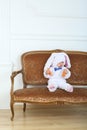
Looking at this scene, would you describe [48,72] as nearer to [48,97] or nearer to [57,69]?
[57,69]

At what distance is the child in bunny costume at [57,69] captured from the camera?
354 centimetres

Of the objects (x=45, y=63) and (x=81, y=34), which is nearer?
(x=45, y=63)

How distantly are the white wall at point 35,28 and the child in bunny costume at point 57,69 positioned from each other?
0.43m

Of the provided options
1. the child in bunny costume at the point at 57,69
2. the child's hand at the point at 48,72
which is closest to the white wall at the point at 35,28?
the child in bunny costume at the point at 57,69

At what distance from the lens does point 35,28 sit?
397cm

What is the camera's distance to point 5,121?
3.36 m

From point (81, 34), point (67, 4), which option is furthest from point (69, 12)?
point (81, 34)

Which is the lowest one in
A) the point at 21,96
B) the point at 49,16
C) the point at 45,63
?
the point at 21,96

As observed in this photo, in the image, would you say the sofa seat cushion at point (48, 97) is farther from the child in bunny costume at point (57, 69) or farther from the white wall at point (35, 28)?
the white wall at point (35, 28)

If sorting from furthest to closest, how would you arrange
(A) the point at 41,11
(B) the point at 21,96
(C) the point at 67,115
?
(A) the point at 41,11, (C) the point at 67,115, (B) the point at 21,96

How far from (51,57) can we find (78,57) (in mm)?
461

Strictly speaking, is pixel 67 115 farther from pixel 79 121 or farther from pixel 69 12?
pixel 69 12

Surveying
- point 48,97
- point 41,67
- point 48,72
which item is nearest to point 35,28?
point 41,67

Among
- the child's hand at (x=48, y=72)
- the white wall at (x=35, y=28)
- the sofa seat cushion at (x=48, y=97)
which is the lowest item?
the sofa seat cushion at (x=48, y=97)
